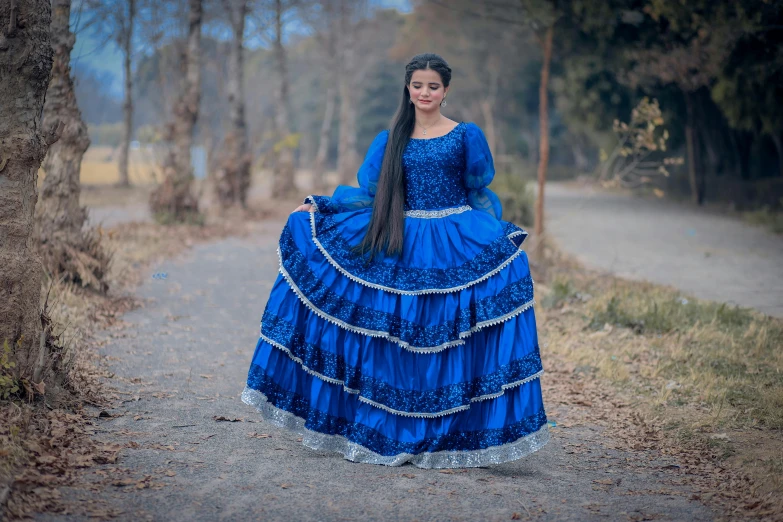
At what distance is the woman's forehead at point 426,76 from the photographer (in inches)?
168

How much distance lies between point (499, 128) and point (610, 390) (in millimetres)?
36400

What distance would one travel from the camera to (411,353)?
407 centimetres

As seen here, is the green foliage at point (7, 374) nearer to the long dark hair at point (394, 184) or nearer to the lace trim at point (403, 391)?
→ the lace trim at point (403, 391)

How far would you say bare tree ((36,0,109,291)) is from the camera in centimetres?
714

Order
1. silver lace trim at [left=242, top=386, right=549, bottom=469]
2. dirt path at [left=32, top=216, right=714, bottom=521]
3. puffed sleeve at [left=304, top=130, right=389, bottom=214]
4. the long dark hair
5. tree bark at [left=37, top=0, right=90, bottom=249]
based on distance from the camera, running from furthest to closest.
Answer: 1. tree bark at [left=37, top=0, right=90, bottom=249]
2. puffed sleeve at [left=304, top=130, right=389, bottom=214]
3. the long dark hair
4. silver lace trim at [left=242, top=386, right=549, bottom=469]
5. dirt path at [left=32, top=216, right=714, bottom=521]

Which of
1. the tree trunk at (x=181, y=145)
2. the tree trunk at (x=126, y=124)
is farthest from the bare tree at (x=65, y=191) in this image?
the tree trunk at (x=126, y=124)

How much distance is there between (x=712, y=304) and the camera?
25.3 feet

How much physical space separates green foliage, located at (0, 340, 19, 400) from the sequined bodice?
205cm

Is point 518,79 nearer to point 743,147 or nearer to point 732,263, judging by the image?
point 743,147

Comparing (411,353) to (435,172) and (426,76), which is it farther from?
(426,76)

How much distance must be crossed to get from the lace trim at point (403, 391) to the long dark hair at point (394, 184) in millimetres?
559

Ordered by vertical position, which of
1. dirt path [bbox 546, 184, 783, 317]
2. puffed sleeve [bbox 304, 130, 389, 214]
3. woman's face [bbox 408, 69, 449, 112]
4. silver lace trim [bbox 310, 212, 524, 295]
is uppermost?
woman's face [bbox 408, 69, 449, 112]

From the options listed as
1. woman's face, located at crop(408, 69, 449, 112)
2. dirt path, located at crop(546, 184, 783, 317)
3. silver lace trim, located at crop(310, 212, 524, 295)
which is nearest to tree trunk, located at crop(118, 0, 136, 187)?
dirt path, located at crop(546, 184, 783, 317)

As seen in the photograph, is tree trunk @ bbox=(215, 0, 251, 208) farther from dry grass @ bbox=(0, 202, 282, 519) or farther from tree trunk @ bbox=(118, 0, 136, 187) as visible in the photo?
dry grass @ bbox=(0, 202, 282, 519)
